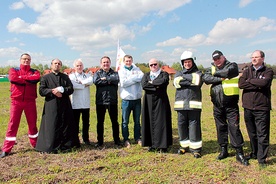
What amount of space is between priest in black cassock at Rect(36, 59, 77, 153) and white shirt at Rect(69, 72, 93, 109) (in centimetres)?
30

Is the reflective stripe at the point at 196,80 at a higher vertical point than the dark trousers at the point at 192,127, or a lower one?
higher

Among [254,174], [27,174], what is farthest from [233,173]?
[27,174]

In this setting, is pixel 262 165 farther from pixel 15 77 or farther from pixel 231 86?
pixel 15 77

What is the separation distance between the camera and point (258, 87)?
4.72 m

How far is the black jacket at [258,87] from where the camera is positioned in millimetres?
4684

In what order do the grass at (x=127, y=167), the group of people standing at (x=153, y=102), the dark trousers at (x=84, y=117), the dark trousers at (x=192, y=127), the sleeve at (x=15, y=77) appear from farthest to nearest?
the dark trousers at (x=84, y=117) → the sleeve at (x=15, y=77) → the dark trousers at (x=192, y=127) → the group of people standing at (x=153, y=102) → the grass at (x=127, y=167)

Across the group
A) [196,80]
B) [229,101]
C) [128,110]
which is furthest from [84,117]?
[229,101]

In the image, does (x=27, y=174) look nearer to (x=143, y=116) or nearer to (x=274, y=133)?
(x=143, y=116)

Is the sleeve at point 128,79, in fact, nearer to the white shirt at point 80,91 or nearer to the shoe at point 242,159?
the white shirt at point 80,91

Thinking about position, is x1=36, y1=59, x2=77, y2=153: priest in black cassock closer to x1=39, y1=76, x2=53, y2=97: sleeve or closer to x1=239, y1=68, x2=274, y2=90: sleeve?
x1=39, y1=76, x2=53, y2=97: sleeve

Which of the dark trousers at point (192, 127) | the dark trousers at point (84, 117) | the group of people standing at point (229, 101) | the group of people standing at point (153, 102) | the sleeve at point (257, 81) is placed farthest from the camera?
the dark trousers at point (84, 117)

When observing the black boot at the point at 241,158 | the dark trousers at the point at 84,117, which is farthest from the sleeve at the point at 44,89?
the black boot at the point at 241,158

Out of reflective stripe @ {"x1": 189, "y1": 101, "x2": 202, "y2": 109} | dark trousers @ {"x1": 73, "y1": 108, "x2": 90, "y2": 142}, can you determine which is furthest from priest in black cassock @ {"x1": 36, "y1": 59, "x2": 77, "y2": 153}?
reflective stripe @ {"x1": 189, "y1": 101, "x2": 202, "y2": 109}

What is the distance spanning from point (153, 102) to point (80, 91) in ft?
6.12
